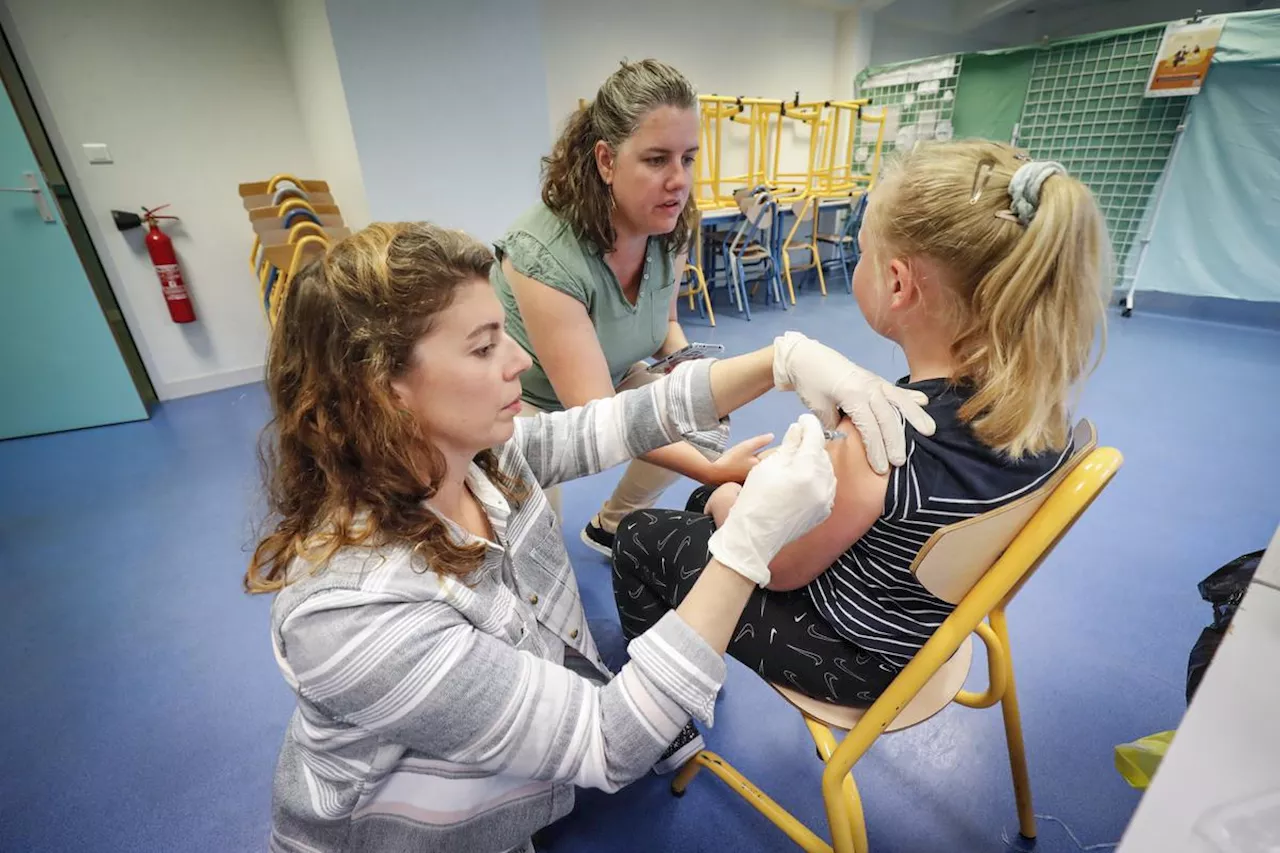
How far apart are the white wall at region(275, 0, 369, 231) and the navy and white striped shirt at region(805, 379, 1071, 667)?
241 cm

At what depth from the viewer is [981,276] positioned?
715 millimetres

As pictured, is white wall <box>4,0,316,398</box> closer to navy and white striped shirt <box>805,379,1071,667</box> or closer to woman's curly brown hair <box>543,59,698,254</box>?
woman's curly brown hair <box>543,59,698,254</box>

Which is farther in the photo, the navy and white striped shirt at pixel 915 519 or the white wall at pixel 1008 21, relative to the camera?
the white wall at pixel 1008 21

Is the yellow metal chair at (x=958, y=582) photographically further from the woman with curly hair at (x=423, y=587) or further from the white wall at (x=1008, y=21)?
the white wall at (x=1008, y=21)

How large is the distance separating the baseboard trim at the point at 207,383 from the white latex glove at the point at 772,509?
3.47 meters

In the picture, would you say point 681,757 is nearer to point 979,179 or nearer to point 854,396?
→ point 854,396

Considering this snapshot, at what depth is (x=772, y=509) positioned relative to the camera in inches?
25.9

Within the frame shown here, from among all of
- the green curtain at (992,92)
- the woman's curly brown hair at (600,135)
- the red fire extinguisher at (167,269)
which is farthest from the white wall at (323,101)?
the green curtain at (992,92)

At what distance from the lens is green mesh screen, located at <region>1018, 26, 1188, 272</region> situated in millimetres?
3875

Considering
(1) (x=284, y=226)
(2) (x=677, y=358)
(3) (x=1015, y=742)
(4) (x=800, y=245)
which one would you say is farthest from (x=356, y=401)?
(4) (x=800, y=245)

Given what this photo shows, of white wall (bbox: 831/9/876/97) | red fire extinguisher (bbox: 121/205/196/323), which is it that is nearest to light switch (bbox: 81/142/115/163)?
red fire extinguisher (bbox: 121/205/196/323)

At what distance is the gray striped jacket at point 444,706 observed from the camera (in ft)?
1.90

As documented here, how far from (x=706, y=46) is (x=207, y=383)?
460 cm

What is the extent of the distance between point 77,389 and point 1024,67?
267 inches
